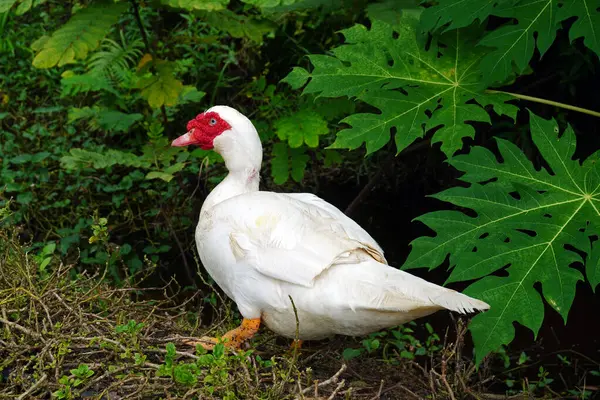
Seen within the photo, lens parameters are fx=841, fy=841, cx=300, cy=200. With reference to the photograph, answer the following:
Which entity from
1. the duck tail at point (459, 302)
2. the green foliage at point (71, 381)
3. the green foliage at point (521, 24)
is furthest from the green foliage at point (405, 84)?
the green foliage at point (71, 381)

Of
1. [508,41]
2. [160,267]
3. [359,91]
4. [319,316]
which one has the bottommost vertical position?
[160,267]

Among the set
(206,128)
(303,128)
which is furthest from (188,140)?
(303,128)

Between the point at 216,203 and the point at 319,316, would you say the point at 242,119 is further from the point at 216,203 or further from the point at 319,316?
the point at 319,316

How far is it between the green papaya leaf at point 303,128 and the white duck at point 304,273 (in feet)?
2.11

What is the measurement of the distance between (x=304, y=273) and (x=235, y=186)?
0.65 meters

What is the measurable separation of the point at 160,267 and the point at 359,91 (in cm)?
212

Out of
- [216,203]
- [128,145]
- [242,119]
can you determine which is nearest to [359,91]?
[242,119]

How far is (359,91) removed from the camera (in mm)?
3043

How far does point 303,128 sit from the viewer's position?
3801mm

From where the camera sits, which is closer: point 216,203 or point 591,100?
point 216,203

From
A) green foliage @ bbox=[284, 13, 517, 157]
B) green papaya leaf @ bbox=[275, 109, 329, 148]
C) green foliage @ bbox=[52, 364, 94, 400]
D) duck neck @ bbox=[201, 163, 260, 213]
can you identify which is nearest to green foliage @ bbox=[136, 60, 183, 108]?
green papaya leaf @ bbox=[275, 109, 329, 148]

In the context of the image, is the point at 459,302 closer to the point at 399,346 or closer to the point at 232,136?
the point at 232,136

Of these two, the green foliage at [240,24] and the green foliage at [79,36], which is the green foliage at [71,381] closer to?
the green foliage at [79,36]

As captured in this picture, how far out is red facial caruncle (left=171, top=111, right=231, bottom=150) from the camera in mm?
3236
